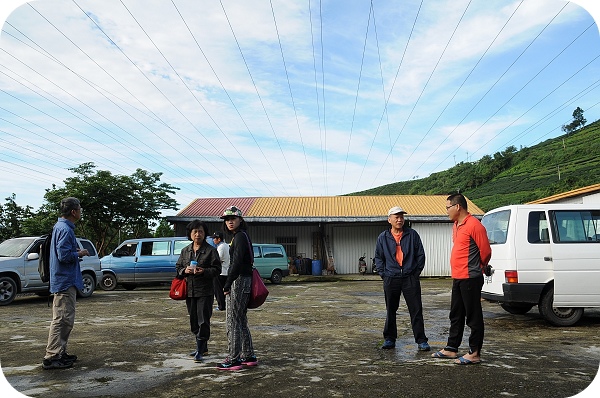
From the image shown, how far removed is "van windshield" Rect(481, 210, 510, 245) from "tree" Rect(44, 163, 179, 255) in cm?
2185

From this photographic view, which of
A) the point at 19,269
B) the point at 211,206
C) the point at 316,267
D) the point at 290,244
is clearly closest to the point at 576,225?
the point at 19,269

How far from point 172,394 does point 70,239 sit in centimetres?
246

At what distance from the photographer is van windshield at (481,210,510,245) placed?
842cm

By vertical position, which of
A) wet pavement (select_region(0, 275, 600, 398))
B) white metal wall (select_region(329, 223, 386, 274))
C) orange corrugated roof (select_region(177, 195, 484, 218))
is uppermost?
orange corrugated roof (select_region(177, 195, 484, 218))

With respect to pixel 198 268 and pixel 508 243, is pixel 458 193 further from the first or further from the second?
pixel 198 268

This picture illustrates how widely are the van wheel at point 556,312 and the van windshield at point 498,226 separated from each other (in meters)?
1.11

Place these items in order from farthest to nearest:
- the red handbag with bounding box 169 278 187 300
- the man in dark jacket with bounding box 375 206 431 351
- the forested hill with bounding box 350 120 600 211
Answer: the forested hill with bounding box 350 120 600 211
the man in dark jacket with bounding box 375 206 431 351
the red handbag with bounding box 169 278 187 300

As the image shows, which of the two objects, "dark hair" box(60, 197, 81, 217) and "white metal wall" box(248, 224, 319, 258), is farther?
"white metal wall" box(248, 224, 319, 258)

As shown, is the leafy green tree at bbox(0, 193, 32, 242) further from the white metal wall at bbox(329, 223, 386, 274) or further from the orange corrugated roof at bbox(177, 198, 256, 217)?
the white metal wall at bbox(329, 223, 386, 274)

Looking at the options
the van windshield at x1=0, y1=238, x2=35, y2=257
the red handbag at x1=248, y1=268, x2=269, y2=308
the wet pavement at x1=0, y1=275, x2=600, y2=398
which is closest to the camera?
the wet pavement at x1=0, y1=275, x2=600, y2=398

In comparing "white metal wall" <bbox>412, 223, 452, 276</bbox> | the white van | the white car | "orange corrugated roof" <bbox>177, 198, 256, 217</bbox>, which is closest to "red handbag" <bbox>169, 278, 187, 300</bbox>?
the white van

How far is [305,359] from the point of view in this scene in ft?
19.5

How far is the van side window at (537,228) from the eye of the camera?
26.7 ft

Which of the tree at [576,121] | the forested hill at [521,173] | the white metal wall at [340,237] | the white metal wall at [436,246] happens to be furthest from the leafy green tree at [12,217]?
the tree at [576,121]
